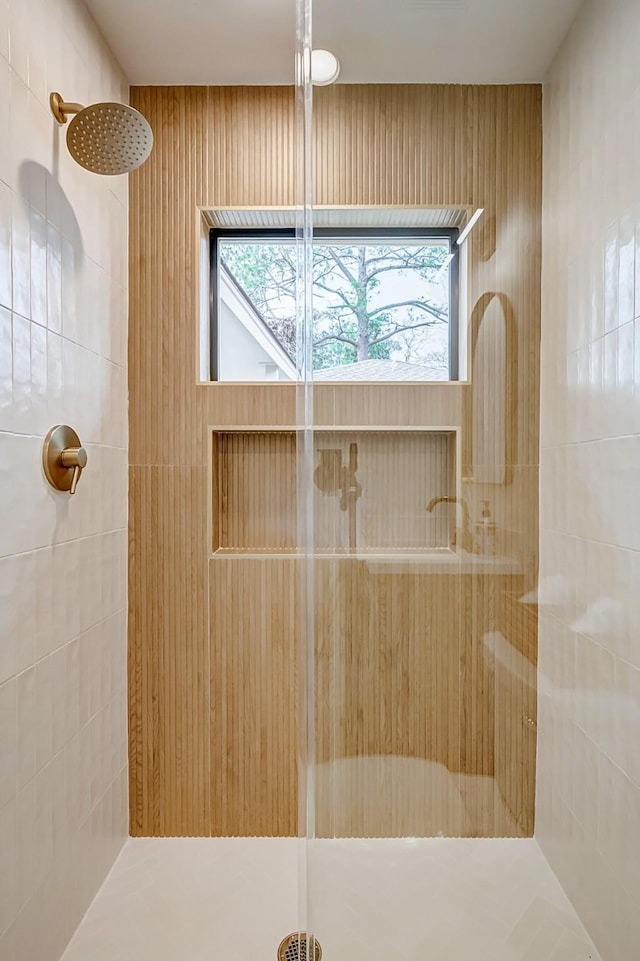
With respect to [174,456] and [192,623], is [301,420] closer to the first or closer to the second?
[174,456]

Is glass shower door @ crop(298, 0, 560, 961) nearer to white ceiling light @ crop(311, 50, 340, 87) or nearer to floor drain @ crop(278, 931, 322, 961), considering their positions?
white ceiling light @ crop(311, 50, 340, 87)

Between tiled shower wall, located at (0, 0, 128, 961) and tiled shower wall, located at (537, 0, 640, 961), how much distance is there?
0.94m

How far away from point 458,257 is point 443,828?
3.34 ft

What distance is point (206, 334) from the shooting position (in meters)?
1.81

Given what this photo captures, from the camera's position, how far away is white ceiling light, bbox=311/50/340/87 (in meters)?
1.11

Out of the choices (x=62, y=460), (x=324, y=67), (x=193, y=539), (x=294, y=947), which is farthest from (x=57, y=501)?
(x=294, y=947)

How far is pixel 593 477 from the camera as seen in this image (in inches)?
40.9

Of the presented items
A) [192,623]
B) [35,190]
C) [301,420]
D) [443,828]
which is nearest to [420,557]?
[301,420]

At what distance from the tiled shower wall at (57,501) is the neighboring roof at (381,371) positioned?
58 centimetres

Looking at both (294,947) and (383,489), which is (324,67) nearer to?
(383,489)

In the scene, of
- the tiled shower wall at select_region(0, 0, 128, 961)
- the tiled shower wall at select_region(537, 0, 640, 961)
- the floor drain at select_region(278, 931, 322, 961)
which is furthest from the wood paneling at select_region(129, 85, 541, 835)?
the tiled shower wall at select_region(537, 0, 640, 961)

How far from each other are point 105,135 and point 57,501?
0.75 m

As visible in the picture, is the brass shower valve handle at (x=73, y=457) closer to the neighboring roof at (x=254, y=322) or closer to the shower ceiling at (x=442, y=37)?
the neighboring roof at (x=254, y=322)

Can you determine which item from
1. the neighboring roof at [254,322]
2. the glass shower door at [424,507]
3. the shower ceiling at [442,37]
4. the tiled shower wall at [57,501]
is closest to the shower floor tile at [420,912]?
the glass shower door at [424,507]
